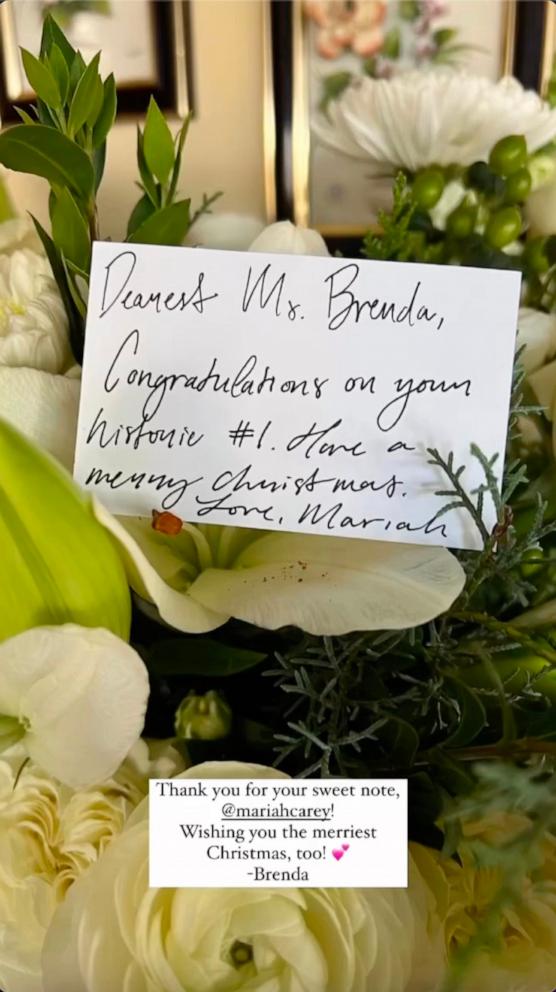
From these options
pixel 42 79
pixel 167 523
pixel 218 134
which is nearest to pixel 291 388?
pixel 167 523

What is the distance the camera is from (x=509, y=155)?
0.53m

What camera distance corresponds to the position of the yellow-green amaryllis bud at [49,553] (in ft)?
1.11

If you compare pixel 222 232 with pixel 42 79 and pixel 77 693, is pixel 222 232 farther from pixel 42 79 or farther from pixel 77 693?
pixel 77 693

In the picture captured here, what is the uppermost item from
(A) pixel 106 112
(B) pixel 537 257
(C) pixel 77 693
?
(A) pixel 106 112

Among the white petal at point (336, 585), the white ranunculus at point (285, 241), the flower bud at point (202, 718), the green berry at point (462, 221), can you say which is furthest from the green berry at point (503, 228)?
the flower bud at point (202, 718)

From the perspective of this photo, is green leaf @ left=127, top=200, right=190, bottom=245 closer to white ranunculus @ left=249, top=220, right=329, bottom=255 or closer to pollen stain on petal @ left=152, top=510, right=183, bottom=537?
white ranunculus @ left=249, top=220, right=329, bottom=255

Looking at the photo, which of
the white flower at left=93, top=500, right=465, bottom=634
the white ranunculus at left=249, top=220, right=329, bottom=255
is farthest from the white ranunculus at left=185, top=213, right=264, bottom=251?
the white flower at left=93, top=500, right=465, bottom=634

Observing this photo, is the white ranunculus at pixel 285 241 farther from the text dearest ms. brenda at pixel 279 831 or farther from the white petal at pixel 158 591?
the text dearest ms. brenda at pixel 279 831

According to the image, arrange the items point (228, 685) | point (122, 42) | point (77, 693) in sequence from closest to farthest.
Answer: point (77, 693), point (228, 685), point (122, 42)

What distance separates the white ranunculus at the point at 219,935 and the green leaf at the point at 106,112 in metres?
0.35

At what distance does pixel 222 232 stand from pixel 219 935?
1.54 feet

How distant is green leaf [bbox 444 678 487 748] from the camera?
0.39 m

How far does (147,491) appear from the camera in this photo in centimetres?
43

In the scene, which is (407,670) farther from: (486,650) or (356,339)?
(356,339)
